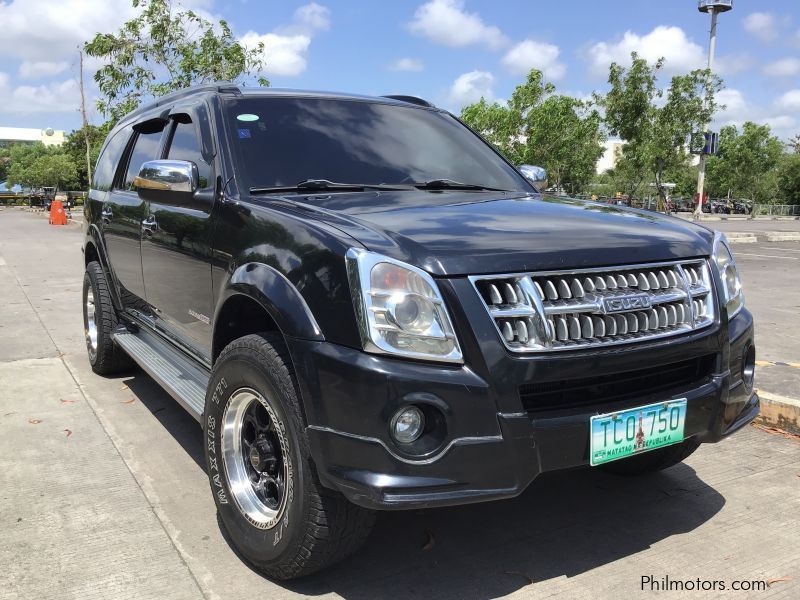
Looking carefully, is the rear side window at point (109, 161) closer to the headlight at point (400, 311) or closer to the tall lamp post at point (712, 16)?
the headlight at point (400, 311)

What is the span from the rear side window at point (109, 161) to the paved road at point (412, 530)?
185 cm

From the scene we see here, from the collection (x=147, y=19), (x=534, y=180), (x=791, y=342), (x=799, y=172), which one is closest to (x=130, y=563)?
(x=534, y=180)

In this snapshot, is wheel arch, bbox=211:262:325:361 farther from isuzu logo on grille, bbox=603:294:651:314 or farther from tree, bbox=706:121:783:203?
tree, bbox=706:121:783:203

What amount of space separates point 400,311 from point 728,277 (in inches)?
61.0

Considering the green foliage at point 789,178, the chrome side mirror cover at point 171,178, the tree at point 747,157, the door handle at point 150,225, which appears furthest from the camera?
the green foliage at point 789,178

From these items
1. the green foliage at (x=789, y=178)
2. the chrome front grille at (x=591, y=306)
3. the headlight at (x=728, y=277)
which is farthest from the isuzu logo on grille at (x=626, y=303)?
the green foliage at (x=789, y=178)

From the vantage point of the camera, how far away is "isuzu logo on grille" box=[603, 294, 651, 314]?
2.42 meters

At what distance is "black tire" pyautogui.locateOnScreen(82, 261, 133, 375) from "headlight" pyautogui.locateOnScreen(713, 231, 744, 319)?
4.12 meters

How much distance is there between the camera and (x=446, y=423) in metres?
2.22

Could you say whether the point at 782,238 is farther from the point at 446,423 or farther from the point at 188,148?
the point at 446,423

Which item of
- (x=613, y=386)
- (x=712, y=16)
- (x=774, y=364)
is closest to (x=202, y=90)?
(x=613, y=386)

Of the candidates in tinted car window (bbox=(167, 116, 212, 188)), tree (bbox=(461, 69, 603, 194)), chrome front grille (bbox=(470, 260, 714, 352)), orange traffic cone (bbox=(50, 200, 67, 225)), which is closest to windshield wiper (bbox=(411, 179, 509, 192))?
tinted car window (bbox=(167, 116, 212, 188))

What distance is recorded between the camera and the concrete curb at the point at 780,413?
4.32 metres

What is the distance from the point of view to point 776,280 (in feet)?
37.7
